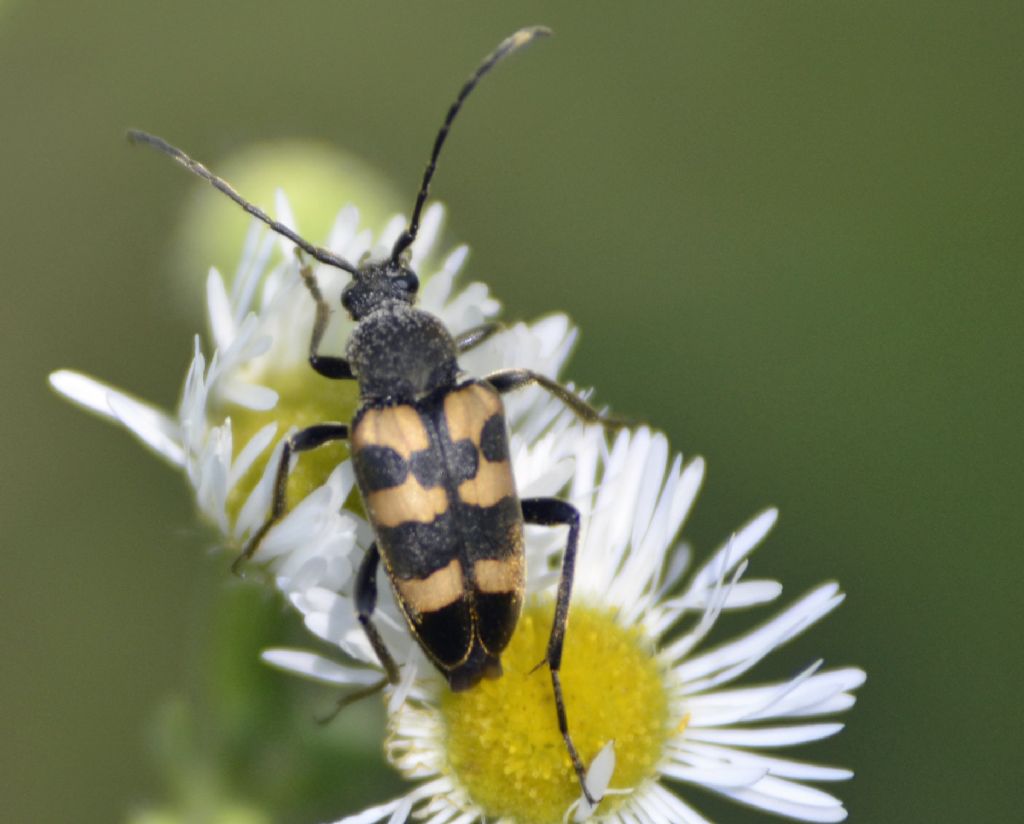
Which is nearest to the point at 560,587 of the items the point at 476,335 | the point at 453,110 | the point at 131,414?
the point at 476,335

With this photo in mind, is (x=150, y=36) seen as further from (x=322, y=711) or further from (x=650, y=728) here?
(x=650, y=728)

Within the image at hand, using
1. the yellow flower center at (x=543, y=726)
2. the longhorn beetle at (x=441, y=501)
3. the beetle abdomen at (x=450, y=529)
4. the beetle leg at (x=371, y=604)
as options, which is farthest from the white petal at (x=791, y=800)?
the beetle leg at (x=371, y=604)

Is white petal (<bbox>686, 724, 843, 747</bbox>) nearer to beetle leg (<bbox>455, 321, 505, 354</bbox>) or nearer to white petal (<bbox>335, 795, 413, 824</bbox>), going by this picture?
white petal (<bbox>335, 795, 413, 824</bbox>)

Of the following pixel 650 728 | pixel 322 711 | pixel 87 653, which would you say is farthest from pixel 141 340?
pixel 650 728

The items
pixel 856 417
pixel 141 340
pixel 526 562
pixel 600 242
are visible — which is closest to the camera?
pixel 526 562

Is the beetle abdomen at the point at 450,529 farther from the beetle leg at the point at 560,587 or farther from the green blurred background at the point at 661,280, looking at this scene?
the green blurred background at the point at 661,280

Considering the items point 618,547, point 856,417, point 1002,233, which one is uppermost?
point 1002,233
